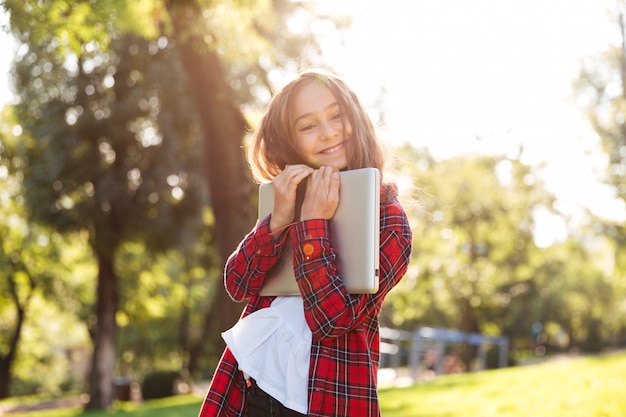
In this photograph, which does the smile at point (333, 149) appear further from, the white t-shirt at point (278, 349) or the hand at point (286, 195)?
the white t-shirt at point (278, 349)

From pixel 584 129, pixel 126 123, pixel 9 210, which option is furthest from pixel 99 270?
pixel 584 129

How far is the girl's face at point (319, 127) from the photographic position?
2.48 metres

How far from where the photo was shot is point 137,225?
19484 millimetres

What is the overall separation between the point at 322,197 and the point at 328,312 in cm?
34

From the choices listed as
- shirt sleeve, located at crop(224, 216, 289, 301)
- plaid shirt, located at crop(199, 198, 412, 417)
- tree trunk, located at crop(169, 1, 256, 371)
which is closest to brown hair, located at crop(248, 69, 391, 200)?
plaid shirt, located at crop(199, 198, 412, 417)

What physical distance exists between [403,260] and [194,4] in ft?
21.5

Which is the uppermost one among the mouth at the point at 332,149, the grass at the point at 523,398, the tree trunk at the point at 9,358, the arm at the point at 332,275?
the mouth at the point at 332,149

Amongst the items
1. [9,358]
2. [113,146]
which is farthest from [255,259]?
[9,358]

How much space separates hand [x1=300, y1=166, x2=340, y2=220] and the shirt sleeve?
0.15 meters

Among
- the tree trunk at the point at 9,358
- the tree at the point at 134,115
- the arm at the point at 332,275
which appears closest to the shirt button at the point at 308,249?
the arm at the point at 332,275

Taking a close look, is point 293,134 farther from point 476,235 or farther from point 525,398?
point 476,235

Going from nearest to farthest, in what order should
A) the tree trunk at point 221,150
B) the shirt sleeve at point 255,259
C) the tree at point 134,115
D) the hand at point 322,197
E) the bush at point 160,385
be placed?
1. the hand at point 322,197
2. the shirt sleeve at point 255,259
3. the tree at point 134,115
4. the tree trunk at point 221,150
5. the bush at point 160,385

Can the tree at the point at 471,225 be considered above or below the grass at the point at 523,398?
above

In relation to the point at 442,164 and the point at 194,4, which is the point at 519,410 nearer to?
the point at 194,4
